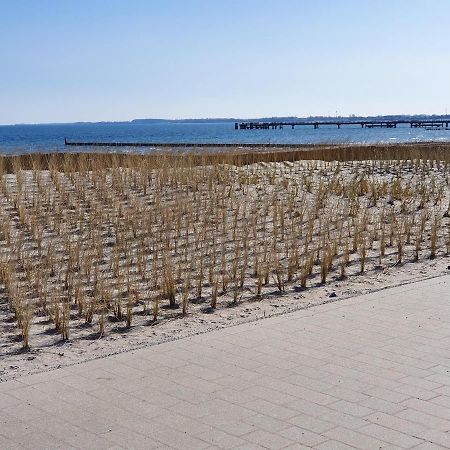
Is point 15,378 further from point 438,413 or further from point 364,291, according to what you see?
point 364,291

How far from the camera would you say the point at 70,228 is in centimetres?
1074

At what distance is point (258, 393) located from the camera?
486cm

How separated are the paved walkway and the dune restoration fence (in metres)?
1.06

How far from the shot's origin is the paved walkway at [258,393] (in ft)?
13.7

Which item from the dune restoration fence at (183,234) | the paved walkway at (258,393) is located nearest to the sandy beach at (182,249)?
the dune restoration fence at (183,234)

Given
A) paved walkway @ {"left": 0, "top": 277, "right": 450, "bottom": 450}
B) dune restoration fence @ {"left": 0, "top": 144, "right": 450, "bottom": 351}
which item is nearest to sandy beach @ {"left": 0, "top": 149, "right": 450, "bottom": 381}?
dune restoration fence @ {"left": 0, "top": 144, "right": 450, "bottom": 351}

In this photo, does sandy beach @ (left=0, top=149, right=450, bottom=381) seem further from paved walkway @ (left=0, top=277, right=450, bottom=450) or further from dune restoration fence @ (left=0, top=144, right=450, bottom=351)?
paved walkway @ (left=0, top=277, right=450, bottom=450)

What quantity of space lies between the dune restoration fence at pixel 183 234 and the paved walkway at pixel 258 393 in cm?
106

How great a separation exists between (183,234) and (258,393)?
5843mm

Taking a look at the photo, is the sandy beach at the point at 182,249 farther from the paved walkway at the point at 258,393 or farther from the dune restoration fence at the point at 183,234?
the paved walkway at the point at 258,393

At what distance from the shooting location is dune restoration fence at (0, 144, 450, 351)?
7.35m

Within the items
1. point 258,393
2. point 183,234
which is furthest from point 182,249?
point 258,393

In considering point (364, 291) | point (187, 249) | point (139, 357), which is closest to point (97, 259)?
point (187, 249)

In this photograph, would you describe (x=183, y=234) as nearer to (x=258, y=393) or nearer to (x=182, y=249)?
(x=182, y=249)
